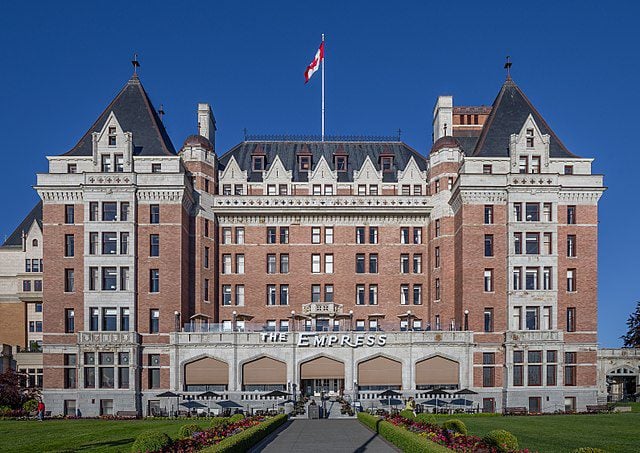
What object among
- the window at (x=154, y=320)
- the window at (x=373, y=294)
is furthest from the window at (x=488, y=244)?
the window at (x=154, y=320)

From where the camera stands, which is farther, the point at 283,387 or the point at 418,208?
the point at 418,208

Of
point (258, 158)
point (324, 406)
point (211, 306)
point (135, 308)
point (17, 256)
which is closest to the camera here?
point (324, 406)

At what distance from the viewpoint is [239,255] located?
233ft

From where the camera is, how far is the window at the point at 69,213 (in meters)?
63.3

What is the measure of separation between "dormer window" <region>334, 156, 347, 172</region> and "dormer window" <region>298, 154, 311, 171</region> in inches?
98.8

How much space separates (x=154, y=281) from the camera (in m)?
63.3

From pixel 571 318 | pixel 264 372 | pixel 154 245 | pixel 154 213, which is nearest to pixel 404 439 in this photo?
pixel 264 372

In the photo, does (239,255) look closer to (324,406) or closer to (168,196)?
(168,196)

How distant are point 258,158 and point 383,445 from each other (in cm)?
4316

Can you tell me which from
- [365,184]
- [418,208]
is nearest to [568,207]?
[418,208]

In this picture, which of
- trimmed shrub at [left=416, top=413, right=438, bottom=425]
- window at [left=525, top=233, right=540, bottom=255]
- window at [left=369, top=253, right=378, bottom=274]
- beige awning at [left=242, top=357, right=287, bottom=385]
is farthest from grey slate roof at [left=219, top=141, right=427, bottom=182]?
trimmed shrub at [left=416, top=413, right=438, bottom=425]

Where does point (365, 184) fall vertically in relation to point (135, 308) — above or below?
above

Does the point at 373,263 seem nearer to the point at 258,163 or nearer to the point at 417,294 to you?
the point at 417,294

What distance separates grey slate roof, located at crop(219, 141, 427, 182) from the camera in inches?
2891
